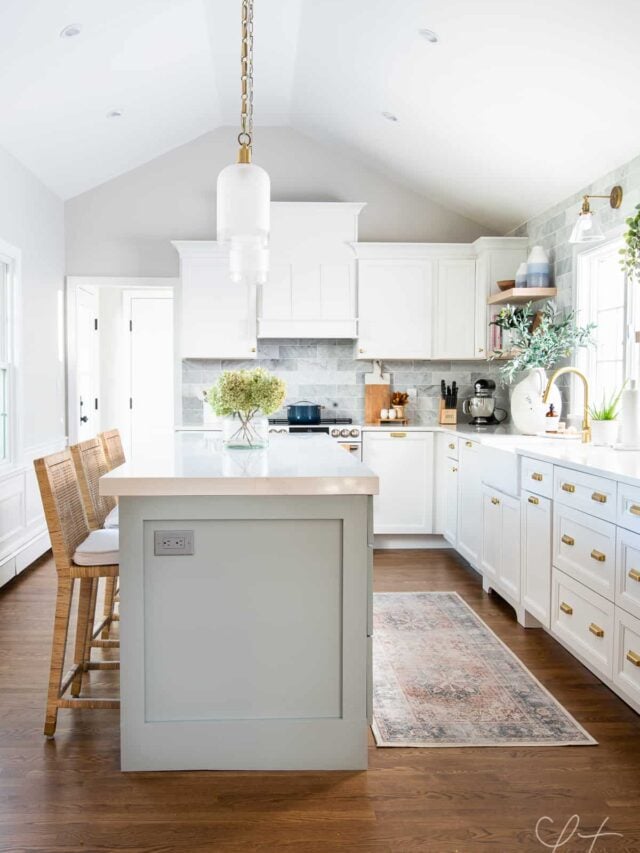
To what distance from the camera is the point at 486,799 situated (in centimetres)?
218

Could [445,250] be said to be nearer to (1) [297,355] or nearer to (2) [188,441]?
(1) [297,355]

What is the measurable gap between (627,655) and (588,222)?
2.14m

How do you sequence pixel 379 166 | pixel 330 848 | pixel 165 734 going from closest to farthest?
pixel 330 848, pixel 165 734, pixel 379 166

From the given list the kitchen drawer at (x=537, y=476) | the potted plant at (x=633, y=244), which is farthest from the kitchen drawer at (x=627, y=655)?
the potted plant at (x=633, y=244)

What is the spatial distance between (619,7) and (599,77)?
0.51 m

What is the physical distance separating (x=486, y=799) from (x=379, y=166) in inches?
200

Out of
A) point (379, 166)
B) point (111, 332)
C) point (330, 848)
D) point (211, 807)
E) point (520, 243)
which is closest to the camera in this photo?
point (330, 848)

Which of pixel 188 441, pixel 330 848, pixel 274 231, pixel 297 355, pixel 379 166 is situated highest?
pixel 379 166

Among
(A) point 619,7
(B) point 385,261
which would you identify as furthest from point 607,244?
(B) point 385,261

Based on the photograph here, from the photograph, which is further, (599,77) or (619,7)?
(599,77)

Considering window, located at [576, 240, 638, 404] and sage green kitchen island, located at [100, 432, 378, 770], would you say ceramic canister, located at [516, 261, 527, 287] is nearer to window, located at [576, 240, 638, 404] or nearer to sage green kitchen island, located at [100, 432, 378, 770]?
window, located at [576, 240, 638, 404]

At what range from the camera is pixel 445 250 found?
18.9 ft

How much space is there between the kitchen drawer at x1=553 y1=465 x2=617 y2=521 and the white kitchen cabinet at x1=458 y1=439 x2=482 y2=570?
126 centimetres

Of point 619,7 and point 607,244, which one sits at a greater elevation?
point 619,7
